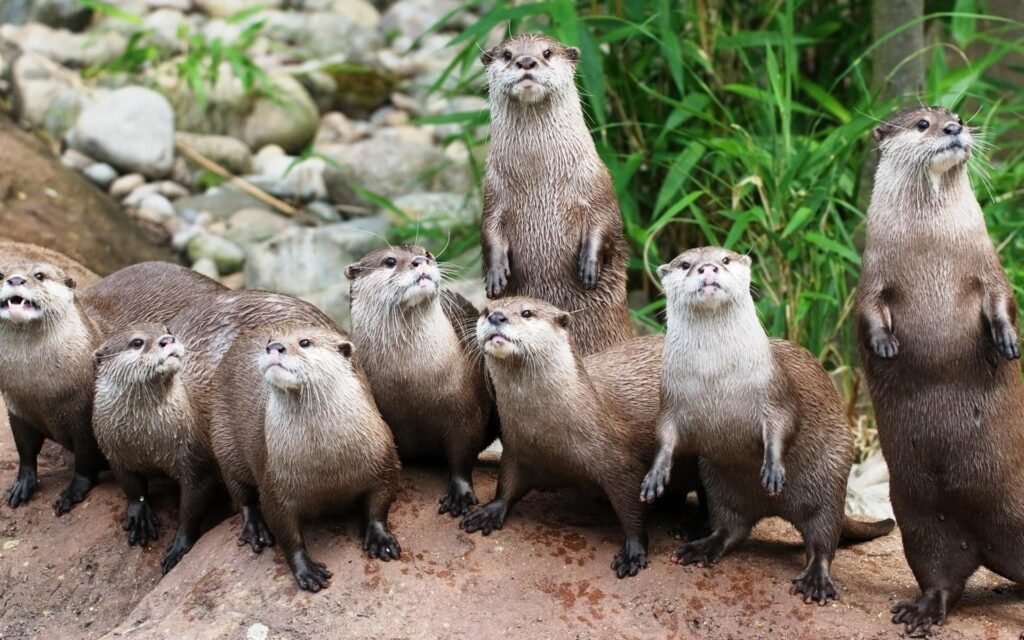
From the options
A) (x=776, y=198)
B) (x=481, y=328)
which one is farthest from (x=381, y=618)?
(x=776, y=198)

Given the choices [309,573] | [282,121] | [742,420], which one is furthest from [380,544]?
[282,121]

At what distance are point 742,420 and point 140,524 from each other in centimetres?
159

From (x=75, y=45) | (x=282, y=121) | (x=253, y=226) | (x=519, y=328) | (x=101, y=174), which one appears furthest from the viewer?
(x=75, y=45)

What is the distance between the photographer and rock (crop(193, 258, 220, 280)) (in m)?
6.43

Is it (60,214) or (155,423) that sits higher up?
(155,423)

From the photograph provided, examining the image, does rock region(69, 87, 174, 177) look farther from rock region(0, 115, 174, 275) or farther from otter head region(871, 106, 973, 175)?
otter head region(871, 106, 973, 175)

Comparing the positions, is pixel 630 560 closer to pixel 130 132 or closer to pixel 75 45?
pixel 130 132

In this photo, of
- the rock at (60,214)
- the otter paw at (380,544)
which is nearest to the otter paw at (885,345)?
the otter paw at (380,544)

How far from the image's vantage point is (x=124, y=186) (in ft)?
22.9

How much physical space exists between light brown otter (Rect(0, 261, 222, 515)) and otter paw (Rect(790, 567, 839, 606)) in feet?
6.21

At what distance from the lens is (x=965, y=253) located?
304cm

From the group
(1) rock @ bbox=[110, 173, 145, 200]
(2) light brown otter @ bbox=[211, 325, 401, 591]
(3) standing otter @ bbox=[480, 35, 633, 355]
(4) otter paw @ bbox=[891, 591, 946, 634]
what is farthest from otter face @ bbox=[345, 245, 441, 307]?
(1) rock @ bbox=[110, 173, 145, 200]

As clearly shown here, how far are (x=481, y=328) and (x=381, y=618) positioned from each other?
0.68 metres

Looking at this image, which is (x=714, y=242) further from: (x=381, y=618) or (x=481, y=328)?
(x=381, y=618)
